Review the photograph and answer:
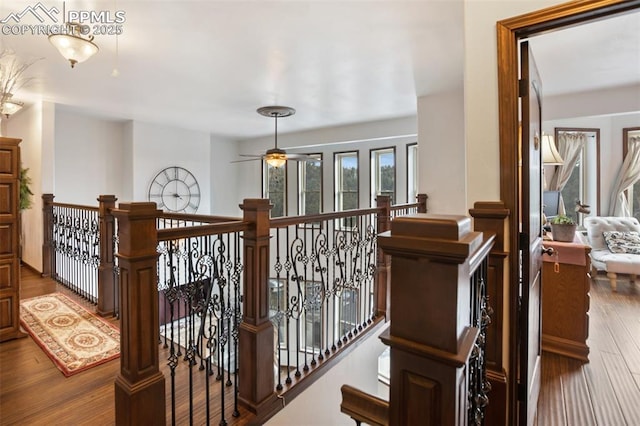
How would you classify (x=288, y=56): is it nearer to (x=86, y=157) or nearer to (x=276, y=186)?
(x=86, y=157)

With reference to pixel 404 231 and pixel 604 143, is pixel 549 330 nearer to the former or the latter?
pixel 404 231

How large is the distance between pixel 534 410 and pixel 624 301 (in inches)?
120

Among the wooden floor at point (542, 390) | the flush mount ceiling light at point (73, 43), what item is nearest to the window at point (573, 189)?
the wooden floor at point (542, 390)

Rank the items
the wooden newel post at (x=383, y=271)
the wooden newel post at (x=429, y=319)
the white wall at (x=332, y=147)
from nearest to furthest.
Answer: the wooden newel post at (x=429, y=319) → the wooden newel post at (x=383, y=271) → the white wall at (x=332, y=147)

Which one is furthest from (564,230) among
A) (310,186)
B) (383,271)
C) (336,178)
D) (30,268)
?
(30,268)

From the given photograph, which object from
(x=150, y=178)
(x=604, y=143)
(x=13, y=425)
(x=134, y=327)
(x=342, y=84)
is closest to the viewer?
(x=134, y=327)

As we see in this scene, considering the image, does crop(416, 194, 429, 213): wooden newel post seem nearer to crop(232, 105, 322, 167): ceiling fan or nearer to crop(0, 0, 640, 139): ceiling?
crop(0, 0, 640, 139): ceiling

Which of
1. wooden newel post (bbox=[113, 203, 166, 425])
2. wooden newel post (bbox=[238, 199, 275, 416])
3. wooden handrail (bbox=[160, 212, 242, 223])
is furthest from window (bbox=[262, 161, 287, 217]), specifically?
wooden newel post (bbox=[113, 203, 166, 425])

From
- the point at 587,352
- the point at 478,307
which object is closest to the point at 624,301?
the point at 587,352

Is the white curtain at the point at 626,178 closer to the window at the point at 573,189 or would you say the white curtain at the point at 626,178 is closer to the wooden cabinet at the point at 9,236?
the window at the point at 573,189

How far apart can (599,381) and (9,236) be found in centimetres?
464

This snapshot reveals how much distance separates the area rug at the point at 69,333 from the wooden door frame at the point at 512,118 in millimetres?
2754

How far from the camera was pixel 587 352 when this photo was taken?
2.59 meters

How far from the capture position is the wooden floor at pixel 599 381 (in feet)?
6.53
